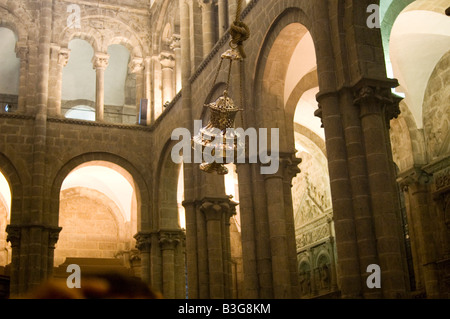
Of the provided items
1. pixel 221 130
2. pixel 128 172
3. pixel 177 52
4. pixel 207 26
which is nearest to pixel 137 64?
pixel 177 52

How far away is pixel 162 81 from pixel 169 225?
4.41 metres

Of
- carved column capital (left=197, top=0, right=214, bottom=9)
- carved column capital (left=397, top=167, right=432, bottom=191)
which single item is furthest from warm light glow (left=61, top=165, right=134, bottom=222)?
carved column capital (left=397, top=167, right=432, bottom=191)

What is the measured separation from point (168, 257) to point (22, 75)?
6.49 metres

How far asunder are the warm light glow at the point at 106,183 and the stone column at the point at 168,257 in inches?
171

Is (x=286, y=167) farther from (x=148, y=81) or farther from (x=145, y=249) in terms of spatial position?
(x=148, y=81)

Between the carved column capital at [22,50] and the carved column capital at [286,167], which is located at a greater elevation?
the carved column capital at [22,50]

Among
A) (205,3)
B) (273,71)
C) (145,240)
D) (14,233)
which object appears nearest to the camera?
(273,71)

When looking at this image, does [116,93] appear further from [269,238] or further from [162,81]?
[269,238]

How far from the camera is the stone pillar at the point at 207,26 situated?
47.1ft

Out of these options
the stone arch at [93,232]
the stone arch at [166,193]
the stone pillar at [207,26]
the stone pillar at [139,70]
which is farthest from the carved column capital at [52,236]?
the stone pillar at [207,26]

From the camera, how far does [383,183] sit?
303 inches

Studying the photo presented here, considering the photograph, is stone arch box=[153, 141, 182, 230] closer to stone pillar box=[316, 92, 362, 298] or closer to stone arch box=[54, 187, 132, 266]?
stone arch box=[54, 187, 132, 266]

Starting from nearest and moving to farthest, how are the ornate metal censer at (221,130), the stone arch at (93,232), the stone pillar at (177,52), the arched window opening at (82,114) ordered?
the ornate metal censer at (221,130), the stone pillar at (177,52), the stone arch at (93,232), the arched window opening at (82,114)

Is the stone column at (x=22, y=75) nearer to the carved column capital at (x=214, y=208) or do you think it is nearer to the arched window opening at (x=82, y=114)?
the arched window opening at (x=82, y=114)
